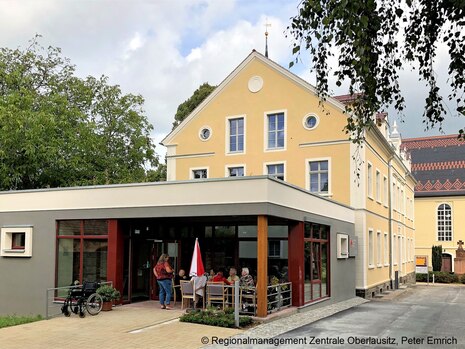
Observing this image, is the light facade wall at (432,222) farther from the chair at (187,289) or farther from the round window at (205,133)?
the chair at (187,289)

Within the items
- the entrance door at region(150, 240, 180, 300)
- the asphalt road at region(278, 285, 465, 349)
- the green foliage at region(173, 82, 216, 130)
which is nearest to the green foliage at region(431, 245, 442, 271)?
the green foliage at region(173, 82, 216, 130)

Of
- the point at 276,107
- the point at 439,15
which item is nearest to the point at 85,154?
the point at 276,107

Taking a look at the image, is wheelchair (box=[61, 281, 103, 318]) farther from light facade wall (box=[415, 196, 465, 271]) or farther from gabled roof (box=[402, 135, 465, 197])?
gabled roof (box=[402, 135, 465, 197])

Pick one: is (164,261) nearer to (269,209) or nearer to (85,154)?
(269,209)

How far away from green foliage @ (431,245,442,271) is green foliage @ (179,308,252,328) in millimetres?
40377

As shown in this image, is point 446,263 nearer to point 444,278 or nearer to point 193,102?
point 444,278

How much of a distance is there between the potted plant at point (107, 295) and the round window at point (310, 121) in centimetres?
1241

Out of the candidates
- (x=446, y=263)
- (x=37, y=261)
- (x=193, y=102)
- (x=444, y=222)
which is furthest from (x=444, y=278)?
(x=37, y=261)

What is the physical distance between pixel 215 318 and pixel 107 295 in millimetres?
3517

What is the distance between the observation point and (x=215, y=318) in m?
12.6

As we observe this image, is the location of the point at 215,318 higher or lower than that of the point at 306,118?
lower

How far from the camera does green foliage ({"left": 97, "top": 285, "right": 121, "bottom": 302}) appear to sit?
47.2 feet

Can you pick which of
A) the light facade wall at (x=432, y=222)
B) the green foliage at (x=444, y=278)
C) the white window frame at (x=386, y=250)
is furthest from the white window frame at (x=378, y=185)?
the light facade wall at (x=432, y=222)

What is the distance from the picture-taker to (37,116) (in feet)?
84.3
